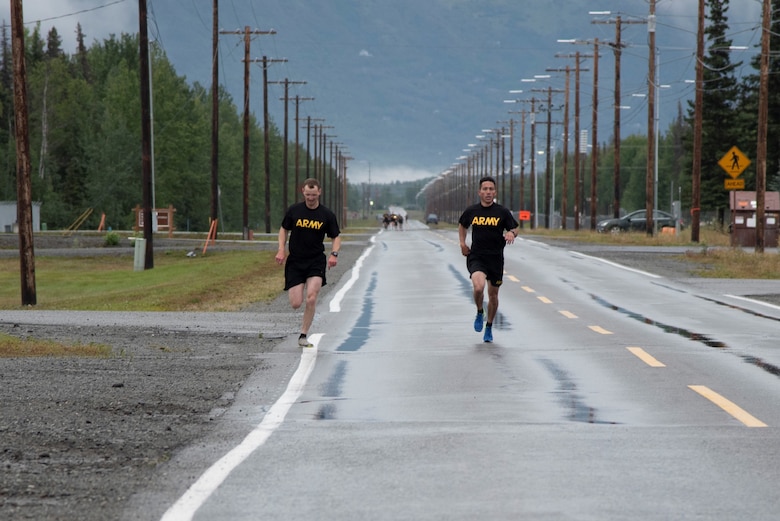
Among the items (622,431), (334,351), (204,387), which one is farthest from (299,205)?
(622,431)

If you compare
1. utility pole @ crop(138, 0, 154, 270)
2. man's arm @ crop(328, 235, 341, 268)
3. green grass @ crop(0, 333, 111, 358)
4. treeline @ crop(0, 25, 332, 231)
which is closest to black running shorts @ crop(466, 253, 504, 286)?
man's arm @ crop(328, 235, 341, 268)

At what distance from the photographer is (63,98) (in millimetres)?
131500

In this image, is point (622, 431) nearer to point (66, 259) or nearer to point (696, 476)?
point (696, 476)

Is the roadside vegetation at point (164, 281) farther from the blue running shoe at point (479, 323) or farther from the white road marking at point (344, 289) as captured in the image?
the blue running shoe at point (479, 323)

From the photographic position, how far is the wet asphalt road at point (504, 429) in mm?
7473

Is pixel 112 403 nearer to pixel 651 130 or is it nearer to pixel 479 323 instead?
pixel 479 323

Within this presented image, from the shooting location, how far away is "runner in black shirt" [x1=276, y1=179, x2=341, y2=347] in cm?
1596

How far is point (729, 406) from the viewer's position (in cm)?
1108

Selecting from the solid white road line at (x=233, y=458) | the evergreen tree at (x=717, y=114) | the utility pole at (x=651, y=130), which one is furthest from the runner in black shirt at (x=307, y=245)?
the evergreen tree at (x=717, y=114)

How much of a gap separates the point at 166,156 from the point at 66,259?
64.7 meters

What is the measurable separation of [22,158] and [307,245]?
11969 mm

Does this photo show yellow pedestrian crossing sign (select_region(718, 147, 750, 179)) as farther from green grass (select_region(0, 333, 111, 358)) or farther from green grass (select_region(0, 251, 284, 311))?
green grass (select_region(0, 333, 111, 358))

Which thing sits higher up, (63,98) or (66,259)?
(63,98)

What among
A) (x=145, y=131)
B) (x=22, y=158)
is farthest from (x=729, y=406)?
(x=145, y=131)
